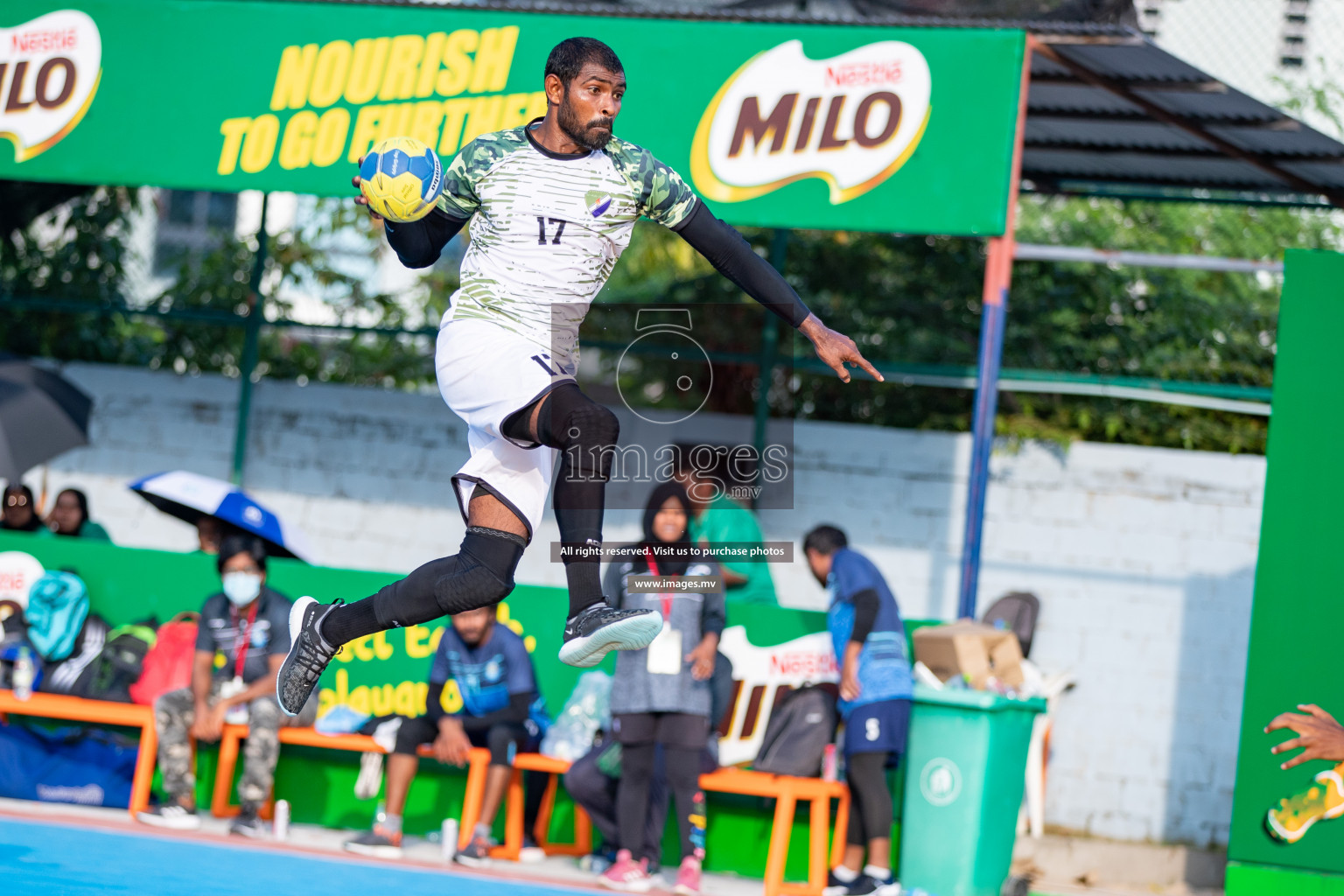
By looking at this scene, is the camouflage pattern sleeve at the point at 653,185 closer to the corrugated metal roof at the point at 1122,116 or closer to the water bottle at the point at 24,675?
the corrugated metal roof at the point at 1122,116

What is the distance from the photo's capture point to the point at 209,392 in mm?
10141

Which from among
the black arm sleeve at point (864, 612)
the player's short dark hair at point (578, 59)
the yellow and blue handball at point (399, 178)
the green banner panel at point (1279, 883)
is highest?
the player's short dark hair at point (578, 59)

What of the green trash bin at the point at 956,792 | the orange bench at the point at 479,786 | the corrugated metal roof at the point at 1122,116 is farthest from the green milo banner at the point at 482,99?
the orange bench at the point at 479,786

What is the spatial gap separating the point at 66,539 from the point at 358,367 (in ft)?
10.2

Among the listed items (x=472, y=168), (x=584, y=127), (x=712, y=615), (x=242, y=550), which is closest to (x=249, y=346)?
(x=242, y=550)

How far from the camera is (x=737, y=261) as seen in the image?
402 cm

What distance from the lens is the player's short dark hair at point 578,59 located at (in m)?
3.78

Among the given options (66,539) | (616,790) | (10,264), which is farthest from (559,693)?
A: (10,264)

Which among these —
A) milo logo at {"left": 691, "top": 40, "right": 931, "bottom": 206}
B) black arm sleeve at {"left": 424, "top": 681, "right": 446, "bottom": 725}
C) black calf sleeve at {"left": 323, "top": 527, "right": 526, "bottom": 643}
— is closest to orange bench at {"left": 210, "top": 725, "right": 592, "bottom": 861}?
black arm sleeve at {"left": 424, "top": 681, "right": 446, "bottom": 725}

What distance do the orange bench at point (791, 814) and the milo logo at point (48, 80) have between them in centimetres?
484

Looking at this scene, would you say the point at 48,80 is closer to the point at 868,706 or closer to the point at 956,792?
the point at 868,706

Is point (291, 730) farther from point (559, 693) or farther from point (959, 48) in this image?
point (959, 48)

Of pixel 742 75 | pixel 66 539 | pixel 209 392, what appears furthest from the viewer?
pixel 209 392

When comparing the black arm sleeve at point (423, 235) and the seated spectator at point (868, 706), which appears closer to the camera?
the black arm sleeve at point (423, 235)
